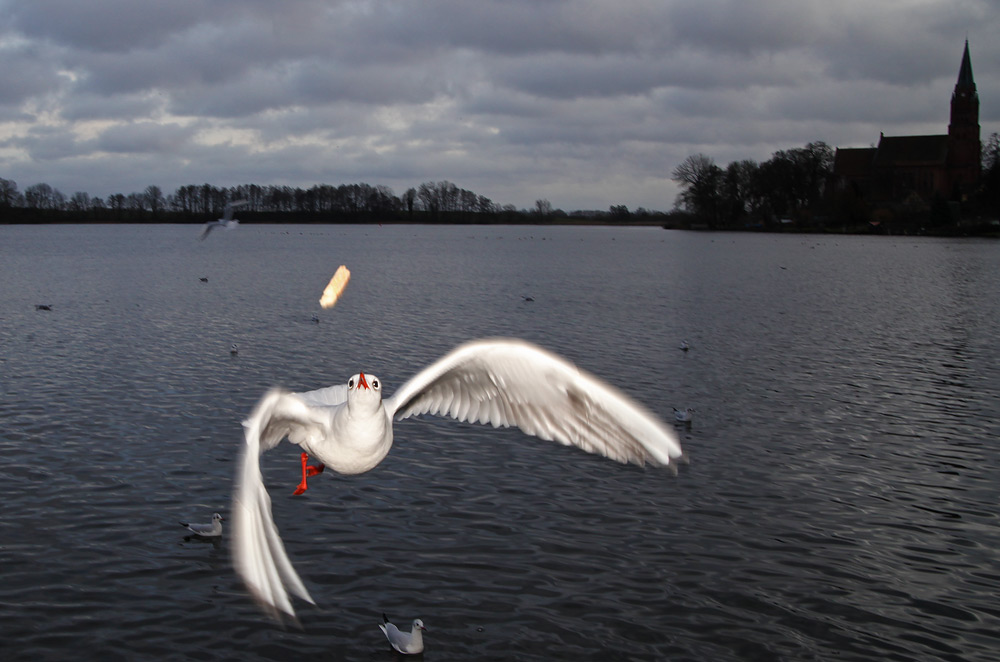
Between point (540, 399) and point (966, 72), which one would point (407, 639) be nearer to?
point (540, 399)

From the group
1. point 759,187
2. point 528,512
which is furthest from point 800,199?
point 528,512

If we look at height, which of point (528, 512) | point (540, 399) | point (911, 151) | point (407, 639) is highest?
point (911, 151)

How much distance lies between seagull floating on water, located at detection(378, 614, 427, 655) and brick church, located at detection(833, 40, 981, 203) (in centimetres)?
13583

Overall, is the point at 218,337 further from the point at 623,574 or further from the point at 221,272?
the point at 221,272

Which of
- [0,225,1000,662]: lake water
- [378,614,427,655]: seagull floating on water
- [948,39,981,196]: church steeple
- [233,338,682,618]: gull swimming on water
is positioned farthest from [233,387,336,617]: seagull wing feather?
[948,39,981,196]: church steeple

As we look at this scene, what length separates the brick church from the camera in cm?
13112

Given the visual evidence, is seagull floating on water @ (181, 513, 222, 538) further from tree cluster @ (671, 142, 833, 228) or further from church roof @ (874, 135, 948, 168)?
church roof @ (874, 135, 948, 168)

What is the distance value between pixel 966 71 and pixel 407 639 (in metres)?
154

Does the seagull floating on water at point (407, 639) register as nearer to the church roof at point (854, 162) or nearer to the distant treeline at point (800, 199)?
the distant treeline at point (800, 199)

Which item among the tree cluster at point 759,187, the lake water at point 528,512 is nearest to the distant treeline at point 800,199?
the tree cluster at point 759,187

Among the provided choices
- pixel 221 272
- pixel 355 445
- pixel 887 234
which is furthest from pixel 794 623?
pixel 887 234

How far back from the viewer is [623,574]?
848 centimetres

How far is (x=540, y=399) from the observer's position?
589 centimetres

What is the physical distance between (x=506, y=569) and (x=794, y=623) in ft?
9.74
